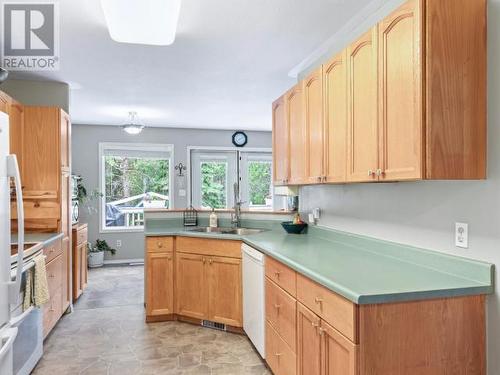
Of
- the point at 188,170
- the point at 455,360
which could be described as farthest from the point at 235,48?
the point at 188,170

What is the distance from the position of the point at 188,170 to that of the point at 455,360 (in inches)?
229

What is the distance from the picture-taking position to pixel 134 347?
3.11m

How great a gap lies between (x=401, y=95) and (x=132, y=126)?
4.23m

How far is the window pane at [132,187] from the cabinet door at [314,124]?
15.0 ft

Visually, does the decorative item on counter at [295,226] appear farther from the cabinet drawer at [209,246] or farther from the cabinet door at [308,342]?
the cabinet door at [308,342]

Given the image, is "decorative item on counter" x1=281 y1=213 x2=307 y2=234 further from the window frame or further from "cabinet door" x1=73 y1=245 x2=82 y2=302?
the window frame

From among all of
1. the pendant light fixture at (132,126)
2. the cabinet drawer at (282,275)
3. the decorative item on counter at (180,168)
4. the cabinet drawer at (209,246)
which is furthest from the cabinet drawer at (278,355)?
the decorative item on counter at (180,168)

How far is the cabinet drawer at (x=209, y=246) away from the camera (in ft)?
10.9

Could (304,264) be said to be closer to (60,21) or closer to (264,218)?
(264,218)

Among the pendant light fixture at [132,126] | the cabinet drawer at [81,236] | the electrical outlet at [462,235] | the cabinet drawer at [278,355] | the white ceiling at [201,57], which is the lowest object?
the cabinet drawer at [278,355]

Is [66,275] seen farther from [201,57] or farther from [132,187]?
[132,187]

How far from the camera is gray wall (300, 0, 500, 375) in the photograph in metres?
1.62

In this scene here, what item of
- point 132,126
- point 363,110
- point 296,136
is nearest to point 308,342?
point 363,110

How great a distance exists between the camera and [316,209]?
10.7 ft
